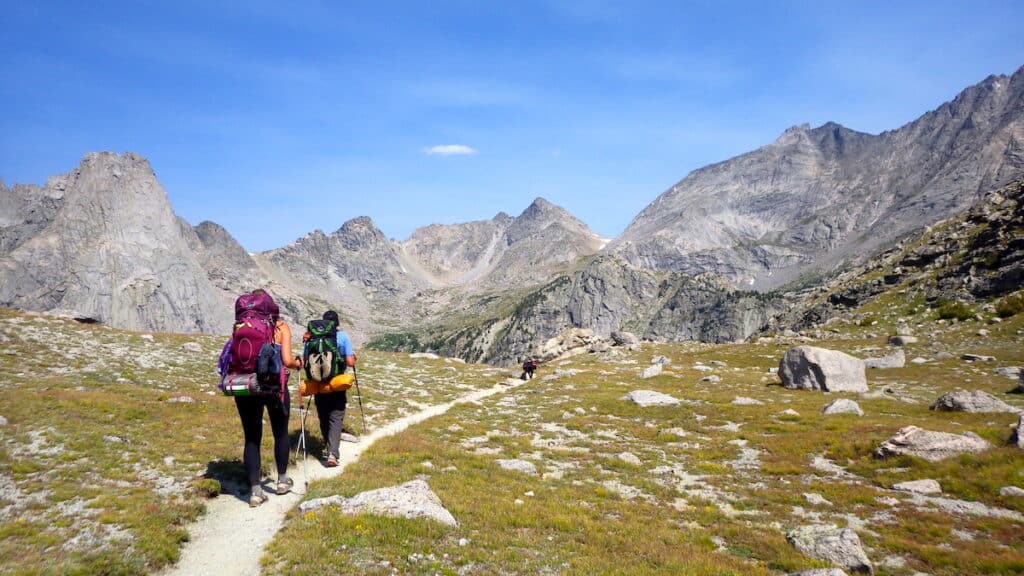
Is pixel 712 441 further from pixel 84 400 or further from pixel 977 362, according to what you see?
pixel 977 362

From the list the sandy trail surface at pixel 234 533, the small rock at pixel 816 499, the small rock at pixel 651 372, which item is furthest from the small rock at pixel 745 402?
the sandy trail surface at pixel 234 533

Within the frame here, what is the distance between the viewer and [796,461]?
66.5 feet

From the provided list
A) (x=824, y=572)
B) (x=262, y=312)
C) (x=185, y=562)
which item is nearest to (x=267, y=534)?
(x=185, y=562)

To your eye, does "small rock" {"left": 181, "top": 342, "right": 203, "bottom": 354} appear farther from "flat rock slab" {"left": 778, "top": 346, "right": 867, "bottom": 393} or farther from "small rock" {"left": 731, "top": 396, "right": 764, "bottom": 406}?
"flat rock slab" {"left": 778, "top": 346, "right": 867, "bottom": 393}

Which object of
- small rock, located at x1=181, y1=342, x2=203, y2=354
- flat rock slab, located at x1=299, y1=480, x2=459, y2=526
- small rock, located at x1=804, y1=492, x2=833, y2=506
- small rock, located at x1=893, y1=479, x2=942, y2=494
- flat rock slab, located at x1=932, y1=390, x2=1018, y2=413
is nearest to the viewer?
flat rock slab, located at x1=299, y1=480, x2=459, y2=526

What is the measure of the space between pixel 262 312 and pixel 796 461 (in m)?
21.6

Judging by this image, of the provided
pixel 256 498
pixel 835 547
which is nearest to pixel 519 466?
pixel 256 498

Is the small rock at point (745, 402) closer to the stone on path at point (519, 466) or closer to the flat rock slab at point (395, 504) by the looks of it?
the stone on path at point (519, 466)

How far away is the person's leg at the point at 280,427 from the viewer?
13.4 meters

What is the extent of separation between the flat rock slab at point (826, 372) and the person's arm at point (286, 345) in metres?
41.4

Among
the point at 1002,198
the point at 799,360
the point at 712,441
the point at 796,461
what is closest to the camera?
the point at 796,461

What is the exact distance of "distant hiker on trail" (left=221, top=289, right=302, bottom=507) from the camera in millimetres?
12570

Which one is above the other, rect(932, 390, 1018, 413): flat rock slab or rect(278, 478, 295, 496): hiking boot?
rect(278, 478, 295, 496): hiking boot

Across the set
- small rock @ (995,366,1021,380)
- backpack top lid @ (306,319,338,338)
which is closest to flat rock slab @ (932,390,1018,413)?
small rock @ (995,366,1021,380)
